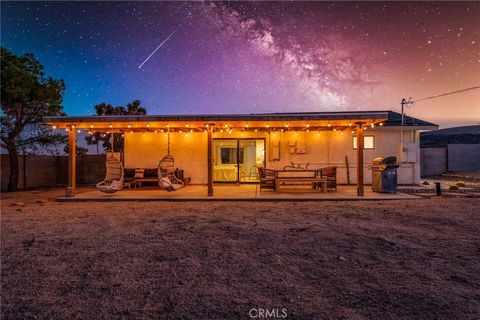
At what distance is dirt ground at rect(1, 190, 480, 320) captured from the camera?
2725mm

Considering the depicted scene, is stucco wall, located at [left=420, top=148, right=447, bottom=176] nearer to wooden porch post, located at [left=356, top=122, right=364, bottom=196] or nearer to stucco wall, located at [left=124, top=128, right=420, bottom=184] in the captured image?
stucco wall, located at [left=124, top=128, right=420, bottom=184]

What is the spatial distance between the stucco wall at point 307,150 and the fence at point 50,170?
2907mm

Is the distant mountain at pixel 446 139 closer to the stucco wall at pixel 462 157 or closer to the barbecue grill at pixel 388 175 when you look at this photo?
the stucco wall at pixel 462 157

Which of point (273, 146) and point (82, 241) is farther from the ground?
point (273, 146)

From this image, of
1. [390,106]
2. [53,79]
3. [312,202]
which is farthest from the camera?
[390,106]

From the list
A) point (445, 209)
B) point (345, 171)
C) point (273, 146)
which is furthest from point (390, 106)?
point (445, 209)

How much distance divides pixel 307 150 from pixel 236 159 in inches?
137

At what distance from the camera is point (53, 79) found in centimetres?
1336

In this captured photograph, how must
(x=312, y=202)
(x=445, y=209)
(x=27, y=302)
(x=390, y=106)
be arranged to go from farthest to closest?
(x=390, y=106) → (x=312, y=202) → (x=445, y=209) → (x=27, y=302)

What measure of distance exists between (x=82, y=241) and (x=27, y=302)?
2.28 metres

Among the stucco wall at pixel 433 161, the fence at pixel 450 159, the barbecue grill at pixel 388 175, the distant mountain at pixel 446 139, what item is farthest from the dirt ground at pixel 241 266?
the distant mountain at pixel 446 139

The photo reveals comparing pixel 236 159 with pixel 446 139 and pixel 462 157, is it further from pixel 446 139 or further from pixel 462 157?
pixel 446 139

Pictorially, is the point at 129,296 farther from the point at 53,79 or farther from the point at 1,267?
the point at 53,79

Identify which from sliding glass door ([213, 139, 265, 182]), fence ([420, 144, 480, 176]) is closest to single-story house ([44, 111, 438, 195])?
sliding glass door ([213, 139, 265, 182])
